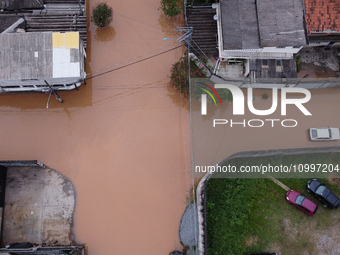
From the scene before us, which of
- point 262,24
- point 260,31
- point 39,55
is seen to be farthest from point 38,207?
point 262,24

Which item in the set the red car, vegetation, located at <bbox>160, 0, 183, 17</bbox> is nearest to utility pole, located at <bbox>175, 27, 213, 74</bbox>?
vegetation, located at <bbox>160, 0, 183, 17</bbox>

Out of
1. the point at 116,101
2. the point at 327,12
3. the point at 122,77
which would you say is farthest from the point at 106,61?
the point at 327,12

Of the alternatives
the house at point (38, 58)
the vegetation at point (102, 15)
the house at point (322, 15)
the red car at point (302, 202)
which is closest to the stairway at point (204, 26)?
the vegetation at point (102, 15)

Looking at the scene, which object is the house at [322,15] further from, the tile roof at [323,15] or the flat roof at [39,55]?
the flat roof at [39,55]

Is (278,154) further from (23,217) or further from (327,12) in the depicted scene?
(23,217)

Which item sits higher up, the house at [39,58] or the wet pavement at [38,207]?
the house at [39,58]
